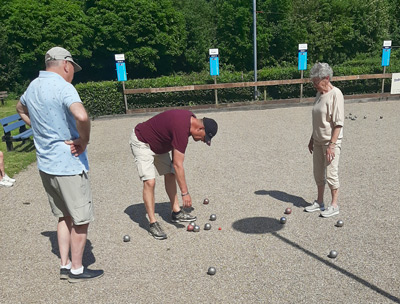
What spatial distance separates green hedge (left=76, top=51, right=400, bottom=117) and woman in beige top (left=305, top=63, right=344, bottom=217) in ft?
39.1

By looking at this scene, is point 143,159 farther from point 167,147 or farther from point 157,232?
point 157,232

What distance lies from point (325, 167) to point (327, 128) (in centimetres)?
58

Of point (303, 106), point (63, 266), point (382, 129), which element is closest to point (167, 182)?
point (63, 266)

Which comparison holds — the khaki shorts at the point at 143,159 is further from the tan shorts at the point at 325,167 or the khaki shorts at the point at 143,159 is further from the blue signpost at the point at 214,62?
the blue signpost at the point at 214,62

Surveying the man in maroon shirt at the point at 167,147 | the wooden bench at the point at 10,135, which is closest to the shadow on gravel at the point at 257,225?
the man in maroon shirt at the point at 167,147

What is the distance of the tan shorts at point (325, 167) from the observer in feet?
15.7

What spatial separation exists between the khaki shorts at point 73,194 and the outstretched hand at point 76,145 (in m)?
0.21

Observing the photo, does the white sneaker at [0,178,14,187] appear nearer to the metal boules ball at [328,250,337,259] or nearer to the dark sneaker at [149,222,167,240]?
the dark sneaker at [149,222,167,240]

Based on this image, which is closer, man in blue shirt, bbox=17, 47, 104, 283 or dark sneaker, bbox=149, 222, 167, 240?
man in blue shirt, bbox=17, 47, 104, 283

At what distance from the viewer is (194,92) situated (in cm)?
1656

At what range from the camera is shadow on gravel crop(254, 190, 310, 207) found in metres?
5.55

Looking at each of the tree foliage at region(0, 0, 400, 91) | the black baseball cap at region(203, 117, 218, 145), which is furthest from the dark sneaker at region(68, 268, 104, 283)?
the tree foliage at region(0, 0, 400, 91)

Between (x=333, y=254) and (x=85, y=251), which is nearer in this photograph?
(x=333, y=254)

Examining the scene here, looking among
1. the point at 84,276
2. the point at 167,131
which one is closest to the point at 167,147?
the point at 167,131
